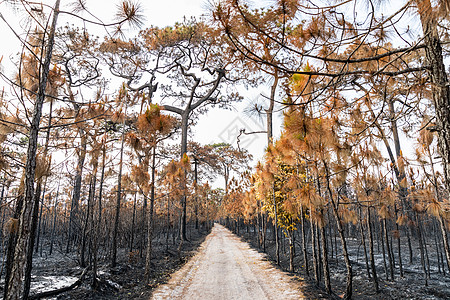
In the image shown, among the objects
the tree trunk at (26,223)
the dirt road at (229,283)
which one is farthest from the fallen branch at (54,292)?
the tree trunk at (26,223)

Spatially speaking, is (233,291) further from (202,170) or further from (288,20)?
(202,170)

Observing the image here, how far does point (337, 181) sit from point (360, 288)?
4294mm

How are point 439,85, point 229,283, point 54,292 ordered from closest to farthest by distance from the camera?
point 439,85 → point 54,292 → point 229,283

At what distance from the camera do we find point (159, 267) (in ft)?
28.6

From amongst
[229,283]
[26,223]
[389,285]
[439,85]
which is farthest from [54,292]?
[389,285]

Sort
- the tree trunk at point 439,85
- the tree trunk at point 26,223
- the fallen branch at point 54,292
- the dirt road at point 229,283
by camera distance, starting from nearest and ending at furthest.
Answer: the tree trunk at point 439,85
the tree trunk at point 26,223
the fallen branch at point 54,292
the dirt road at point 229,283

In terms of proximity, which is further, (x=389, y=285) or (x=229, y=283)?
(x=389, y=285)

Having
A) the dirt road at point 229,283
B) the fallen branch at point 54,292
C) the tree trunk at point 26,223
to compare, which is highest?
the tree trunk at point 26,223

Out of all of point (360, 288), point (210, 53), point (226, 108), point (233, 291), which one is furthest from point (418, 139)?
point (226, 108)

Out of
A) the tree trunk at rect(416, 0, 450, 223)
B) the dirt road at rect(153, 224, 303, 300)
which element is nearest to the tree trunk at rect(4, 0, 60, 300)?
the dirt road at rect(153, 224, 303, 300)

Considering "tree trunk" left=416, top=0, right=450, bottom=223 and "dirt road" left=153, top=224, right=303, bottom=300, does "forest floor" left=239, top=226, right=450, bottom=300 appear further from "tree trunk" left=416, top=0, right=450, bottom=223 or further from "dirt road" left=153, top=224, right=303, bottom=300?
"tree trunk" left=416, top=0, right=450, bottom=223

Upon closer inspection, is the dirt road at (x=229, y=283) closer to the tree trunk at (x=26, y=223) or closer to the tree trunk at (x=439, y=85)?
the tree trunk at (x=26, y=223)

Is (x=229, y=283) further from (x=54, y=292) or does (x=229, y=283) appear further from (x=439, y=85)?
(x=439, y=85)

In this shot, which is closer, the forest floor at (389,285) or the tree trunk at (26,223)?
the tree trunk at (26,223)
